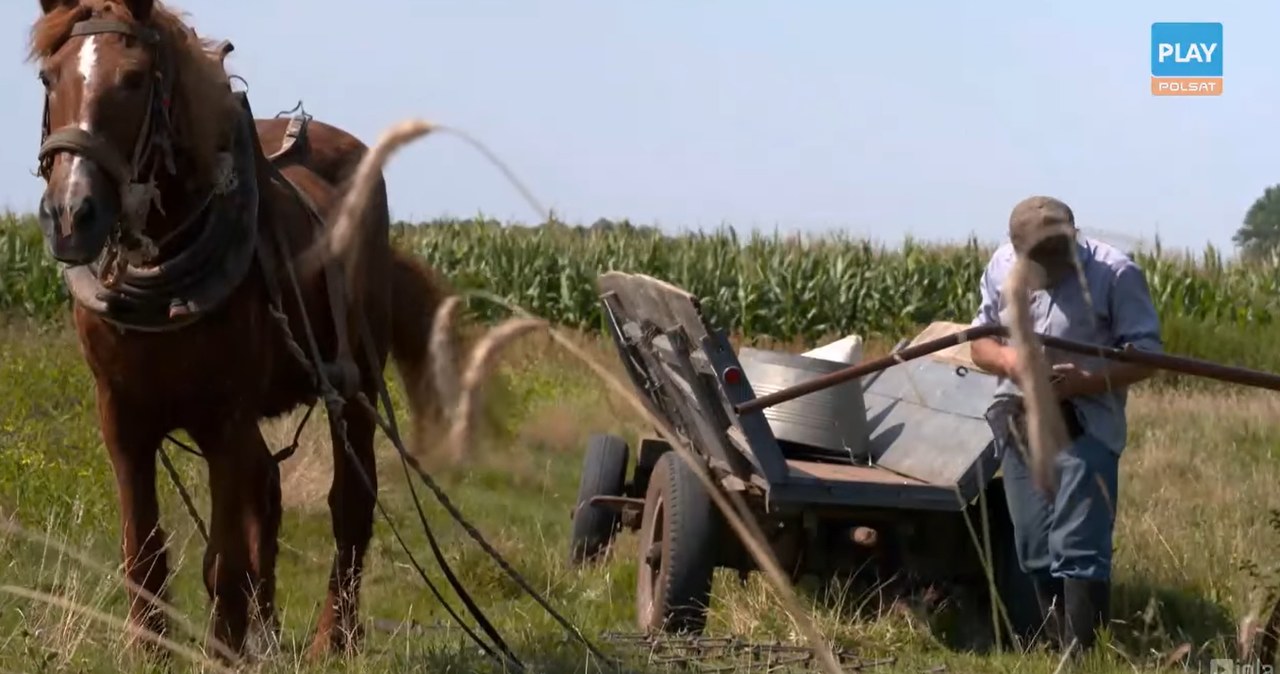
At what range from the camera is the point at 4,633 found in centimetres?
514

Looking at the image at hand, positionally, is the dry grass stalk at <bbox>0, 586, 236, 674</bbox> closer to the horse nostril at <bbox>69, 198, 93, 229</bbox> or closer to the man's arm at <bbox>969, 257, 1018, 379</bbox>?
the horse nostril at <bbox>69, 198, 93, 229</bbox>

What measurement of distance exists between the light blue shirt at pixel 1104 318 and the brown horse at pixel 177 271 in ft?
7.76

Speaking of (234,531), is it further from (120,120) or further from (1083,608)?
(1083,608)

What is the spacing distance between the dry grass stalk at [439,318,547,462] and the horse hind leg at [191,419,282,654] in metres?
2.78

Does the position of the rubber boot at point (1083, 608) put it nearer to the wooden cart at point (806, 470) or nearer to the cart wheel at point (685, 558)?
the wooden cart at point (806, 470)

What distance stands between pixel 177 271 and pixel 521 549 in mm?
4201

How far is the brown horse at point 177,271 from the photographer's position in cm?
407

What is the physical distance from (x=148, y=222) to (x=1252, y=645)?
10.6 ft

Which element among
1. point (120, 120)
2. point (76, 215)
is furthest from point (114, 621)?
point (120, 120)

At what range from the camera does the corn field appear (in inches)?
822

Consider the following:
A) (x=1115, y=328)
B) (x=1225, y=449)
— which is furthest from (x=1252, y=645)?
(x=1225, y=449)

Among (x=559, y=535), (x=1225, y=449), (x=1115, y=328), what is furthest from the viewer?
(x=1225, y=449)

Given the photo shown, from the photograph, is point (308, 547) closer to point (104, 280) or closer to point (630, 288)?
point (630, 288)

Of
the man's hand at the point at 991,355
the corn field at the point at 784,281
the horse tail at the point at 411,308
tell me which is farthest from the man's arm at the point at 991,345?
the corn field at the point at 784,281
